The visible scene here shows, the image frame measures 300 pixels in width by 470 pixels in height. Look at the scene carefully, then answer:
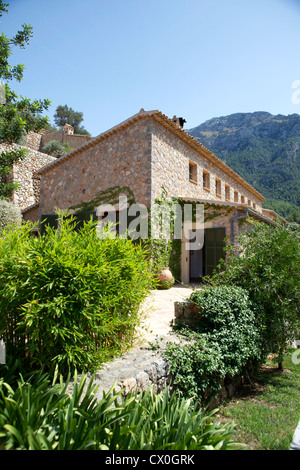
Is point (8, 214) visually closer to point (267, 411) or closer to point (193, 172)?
point (193, 172)

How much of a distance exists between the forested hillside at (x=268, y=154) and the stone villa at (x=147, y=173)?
26.0 m

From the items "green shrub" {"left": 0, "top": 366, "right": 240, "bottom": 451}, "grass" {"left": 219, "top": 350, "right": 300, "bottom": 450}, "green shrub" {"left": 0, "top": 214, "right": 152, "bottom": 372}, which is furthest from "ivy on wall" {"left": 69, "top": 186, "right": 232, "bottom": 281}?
"green shrub" {"left": 0, "top": 366, "right": 240, "bottom": 451}

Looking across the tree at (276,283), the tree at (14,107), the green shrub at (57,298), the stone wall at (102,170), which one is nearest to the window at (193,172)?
the stone wall at (102,170)

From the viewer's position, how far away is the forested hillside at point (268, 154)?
39750 mm

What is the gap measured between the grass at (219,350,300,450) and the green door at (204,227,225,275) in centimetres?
632

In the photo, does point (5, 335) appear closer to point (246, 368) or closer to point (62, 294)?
point (62, 294)

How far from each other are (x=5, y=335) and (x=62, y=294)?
3.04 ft

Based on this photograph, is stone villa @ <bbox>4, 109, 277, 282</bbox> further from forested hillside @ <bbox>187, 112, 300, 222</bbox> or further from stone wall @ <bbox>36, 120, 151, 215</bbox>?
forested hillside @ <bbox>187, 112, 300, 222</bbox>

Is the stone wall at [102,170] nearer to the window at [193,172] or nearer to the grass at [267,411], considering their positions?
the window at [193,172]

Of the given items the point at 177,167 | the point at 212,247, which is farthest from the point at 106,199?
the point at 212,247

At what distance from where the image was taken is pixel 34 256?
268 centimetres

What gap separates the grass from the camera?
2768 millimetres

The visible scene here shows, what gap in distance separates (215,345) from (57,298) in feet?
7.53
